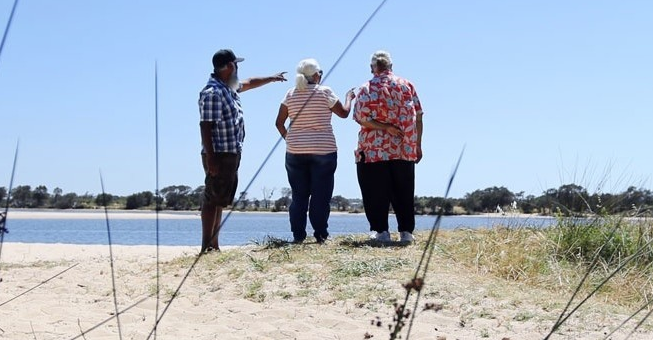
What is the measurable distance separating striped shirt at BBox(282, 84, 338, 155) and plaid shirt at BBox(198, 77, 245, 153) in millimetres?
525

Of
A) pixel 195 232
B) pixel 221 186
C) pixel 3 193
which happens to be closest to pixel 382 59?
pixel 221 186

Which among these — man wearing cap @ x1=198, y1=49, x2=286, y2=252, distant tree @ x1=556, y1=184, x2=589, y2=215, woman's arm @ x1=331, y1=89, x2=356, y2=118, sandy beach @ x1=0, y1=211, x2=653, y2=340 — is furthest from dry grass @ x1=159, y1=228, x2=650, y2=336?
woman's arm @ x1=331, y1=89, x2=356, y2=118

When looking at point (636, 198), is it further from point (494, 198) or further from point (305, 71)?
point (305, 71)

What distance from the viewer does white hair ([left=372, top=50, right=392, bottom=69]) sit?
760 centimetres

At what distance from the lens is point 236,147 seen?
7.36 meters

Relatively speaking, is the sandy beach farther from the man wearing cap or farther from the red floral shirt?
the red floral shirt

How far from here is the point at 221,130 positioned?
23.7ft

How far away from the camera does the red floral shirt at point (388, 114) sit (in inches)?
296

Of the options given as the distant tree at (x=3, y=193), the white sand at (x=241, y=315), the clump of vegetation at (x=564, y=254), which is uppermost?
the distant tree at (x=3, y=193)

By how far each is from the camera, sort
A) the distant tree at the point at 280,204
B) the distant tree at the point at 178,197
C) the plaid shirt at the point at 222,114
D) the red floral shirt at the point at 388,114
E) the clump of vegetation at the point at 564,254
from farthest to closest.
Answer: the red floral shirt at the point at 388,114 < the plaid shirt at the point at 222,114 < the clump of vegetation at the point at 564,254 < the distant tree at the point at 280,204 < the distant tree at the point at 178,197

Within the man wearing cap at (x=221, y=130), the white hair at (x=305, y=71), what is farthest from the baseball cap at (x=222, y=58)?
the white hair at (x=305, y=71)

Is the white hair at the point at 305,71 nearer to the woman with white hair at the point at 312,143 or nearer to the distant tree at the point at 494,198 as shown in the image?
the woman with white hair at the point at 312,143

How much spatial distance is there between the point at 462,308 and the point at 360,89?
2664mm

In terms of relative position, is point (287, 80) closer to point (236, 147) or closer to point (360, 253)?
point (236, 147)
